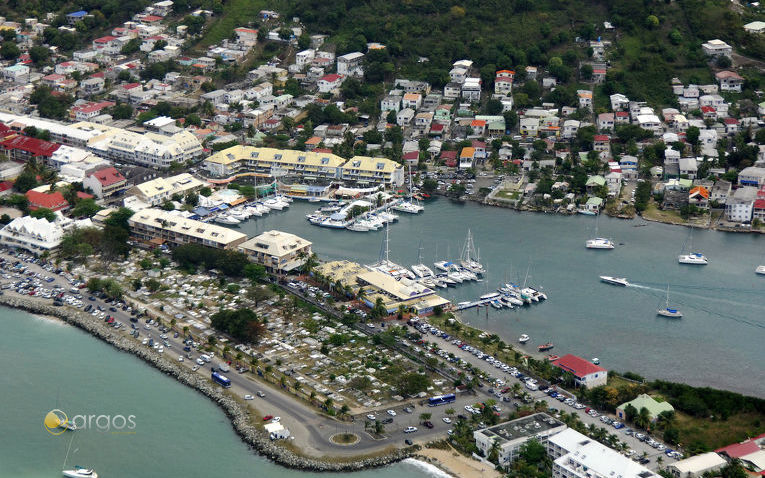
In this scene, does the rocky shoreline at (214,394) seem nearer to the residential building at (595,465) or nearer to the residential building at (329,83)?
the residential building at (595,465)

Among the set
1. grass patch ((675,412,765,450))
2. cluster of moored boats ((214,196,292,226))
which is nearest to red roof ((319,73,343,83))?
cluster of moored boats ((214,196,292,226))

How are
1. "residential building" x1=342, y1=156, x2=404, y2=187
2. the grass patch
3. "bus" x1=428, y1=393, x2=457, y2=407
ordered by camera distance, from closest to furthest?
the grass patch, "bus" x1=428, y1=393, x2=457, y2=407, "residential building" x1=342, y1=156, x2=404, y2=187

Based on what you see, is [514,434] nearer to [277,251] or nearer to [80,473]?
[80,473]

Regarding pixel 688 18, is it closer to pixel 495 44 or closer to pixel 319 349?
pixel 495 44

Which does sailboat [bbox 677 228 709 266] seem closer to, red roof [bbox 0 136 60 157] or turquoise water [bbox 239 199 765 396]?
turquoise water [bbox 239 199 765 396]

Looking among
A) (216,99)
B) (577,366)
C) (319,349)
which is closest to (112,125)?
(216,99)

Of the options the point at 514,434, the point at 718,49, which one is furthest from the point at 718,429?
the point at 718,49
